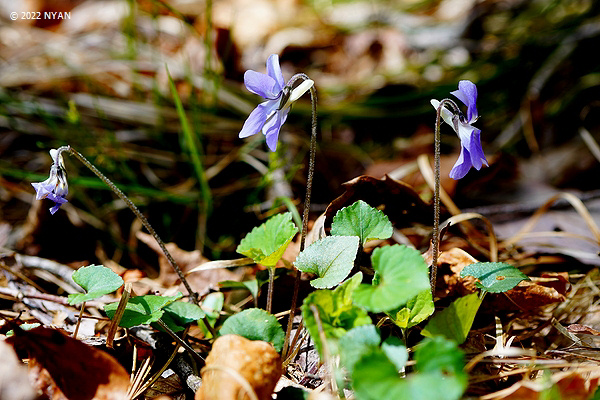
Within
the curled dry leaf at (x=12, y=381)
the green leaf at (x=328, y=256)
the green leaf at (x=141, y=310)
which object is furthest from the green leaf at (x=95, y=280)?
the green leaf at (x=328, y=256)

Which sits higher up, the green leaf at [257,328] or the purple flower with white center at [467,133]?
the purple flower with white center at [467,133]

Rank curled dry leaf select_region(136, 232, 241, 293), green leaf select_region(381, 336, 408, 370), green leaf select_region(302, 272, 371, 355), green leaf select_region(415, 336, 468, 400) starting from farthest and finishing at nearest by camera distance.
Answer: curled dry leaf select_region(136, 232, 241, 293), green leaf select_region(302, 272, 371, 355), green leaf select_region(381, 336, 408, 370), green leaf select_region(415, 336, 468, 400)

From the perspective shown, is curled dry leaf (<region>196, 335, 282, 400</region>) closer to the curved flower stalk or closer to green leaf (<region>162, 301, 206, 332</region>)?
green leaf (<region>162, 301, 206, 332</region>)

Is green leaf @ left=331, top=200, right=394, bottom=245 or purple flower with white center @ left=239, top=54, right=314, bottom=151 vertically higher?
purple flower with white center @ left=239, top=54, right=314, bottom=151

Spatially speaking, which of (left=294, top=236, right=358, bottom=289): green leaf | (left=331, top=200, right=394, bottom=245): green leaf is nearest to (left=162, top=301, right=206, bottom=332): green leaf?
(left=294, top=236, right=358, bottom=289): green leaf

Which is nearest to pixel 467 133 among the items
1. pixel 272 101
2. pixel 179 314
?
pixel 272 101

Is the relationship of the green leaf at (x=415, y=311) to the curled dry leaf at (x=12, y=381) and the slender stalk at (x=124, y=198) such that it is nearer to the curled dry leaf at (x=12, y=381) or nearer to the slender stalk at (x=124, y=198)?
the slender stalk at (x=124, y=198)

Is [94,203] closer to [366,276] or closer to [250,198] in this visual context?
[250,198]
